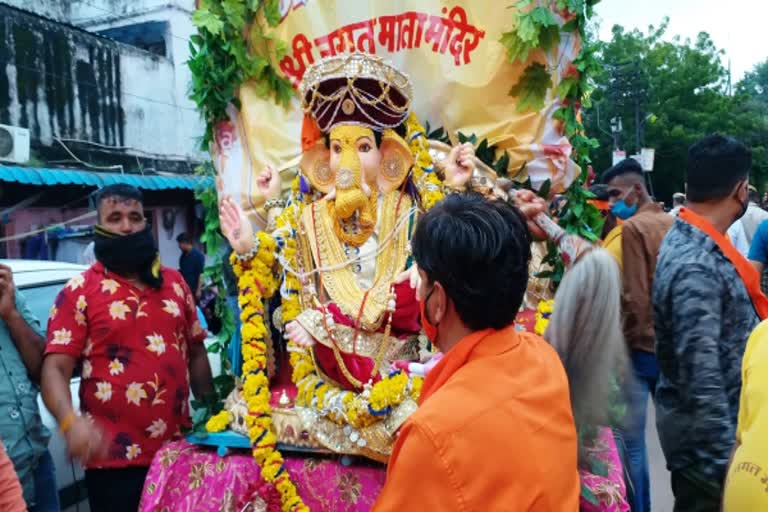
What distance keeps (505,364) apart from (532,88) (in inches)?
93.6

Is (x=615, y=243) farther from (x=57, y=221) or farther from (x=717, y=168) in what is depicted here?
(x=57, y=221)

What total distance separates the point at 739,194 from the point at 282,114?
7.66 ft

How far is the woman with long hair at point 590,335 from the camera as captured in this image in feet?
5.46

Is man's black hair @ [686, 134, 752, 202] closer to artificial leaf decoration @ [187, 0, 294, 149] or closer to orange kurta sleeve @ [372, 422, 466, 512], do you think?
orange kurta sleeve @ [372, 422, 466, 512]

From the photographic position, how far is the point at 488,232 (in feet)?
4.46

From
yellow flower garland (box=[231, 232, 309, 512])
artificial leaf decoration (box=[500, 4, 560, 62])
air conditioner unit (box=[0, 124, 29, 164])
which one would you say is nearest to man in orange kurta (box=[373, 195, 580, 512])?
yellow flower garland (box=[231, 232, 309, 512])

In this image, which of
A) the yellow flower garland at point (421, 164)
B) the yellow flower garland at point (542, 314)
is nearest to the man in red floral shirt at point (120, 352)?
the yellow flower garland at point (421, 164)

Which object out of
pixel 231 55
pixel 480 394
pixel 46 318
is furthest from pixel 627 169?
pixel 46 318

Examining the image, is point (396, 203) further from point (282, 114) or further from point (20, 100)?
point (20, 100)

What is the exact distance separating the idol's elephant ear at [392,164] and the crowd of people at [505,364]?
2.22ft

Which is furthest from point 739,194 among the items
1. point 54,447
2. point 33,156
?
point 33,156

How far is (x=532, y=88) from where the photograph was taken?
3.42m

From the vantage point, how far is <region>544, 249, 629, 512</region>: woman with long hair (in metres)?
1.66

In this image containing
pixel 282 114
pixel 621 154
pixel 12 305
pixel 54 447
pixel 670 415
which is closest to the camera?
pixel 670 415
